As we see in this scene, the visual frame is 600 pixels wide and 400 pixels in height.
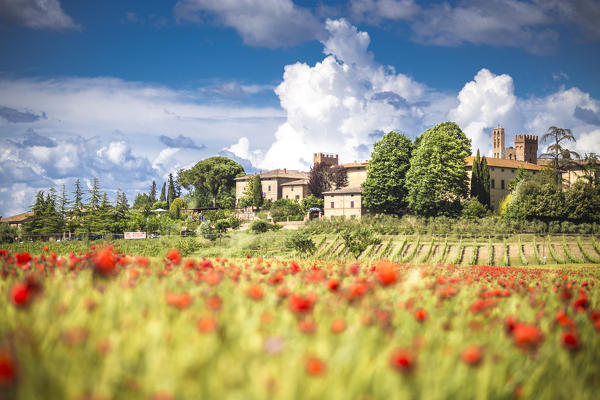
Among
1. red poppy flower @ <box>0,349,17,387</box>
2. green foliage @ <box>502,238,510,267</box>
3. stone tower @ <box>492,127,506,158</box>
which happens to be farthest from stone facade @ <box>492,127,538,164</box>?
red poppy flower @ <box>0,349,17,387</box>

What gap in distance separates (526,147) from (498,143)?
9953mm

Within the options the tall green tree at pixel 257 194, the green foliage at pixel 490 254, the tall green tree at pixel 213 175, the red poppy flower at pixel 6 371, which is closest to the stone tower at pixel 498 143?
the tall green tree at pixel 213 175

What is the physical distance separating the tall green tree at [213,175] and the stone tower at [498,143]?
69517mm

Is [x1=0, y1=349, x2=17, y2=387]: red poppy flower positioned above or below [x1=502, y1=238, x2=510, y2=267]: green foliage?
above

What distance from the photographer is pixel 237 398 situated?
194 cm

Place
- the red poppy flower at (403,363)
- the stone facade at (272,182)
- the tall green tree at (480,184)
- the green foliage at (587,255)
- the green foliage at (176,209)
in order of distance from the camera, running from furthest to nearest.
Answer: the stone facade at (272,182) < the green foliage at (176,209) < the tall green tree at (480,184) < the green foliage at (587,255) < the red poppy flower at (403,363)

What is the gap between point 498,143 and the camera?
113812mm

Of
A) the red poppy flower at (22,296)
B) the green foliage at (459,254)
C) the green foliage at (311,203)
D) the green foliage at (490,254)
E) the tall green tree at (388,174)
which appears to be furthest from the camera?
the green foliage at (311,203)

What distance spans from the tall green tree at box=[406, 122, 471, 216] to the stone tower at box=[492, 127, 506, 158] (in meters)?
71.1

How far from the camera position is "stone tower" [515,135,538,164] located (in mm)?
104125

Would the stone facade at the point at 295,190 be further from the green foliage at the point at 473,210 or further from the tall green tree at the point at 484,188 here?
the green foliage at the point at 473,210

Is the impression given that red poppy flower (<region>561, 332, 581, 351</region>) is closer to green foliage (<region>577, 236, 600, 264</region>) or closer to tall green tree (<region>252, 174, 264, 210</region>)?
green foliage (<region>577, 236, 600, 264</region>)

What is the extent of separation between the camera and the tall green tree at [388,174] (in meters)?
53.1

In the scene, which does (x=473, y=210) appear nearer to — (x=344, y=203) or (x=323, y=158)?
(x=344, y=203)
